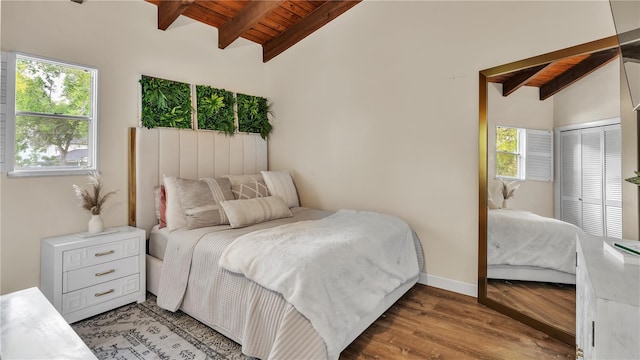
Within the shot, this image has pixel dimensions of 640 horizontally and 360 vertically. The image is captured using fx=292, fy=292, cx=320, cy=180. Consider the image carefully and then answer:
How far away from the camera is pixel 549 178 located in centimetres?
214

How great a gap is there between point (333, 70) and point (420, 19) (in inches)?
43.1

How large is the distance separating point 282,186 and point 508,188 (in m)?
2.34

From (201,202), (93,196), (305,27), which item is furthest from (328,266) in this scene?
(305,27)

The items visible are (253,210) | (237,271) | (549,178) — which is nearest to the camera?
(237,271)

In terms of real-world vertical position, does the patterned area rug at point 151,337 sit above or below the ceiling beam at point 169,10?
below

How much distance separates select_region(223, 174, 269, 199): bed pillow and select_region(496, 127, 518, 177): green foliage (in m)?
2.32

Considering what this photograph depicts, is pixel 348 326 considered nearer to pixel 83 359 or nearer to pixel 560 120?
pixel 83 359

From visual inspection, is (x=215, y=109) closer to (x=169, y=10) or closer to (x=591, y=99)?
(x=169, y=10)

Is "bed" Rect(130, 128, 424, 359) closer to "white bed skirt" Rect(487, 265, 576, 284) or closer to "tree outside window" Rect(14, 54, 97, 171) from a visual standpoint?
"tree outside window" Rect(14, 54, 97, 171)

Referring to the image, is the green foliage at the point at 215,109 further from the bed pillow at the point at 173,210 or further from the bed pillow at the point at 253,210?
the bed pillow at the point at 253,210

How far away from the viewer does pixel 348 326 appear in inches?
67.6

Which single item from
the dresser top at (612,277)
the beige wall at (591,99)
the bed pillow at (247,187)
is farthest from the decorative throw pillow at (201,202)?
the beige wall at (591,99)

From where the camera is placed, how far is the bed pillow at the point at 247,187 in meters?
3.10

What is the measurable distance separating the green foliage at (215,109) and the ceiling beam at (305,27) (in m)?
0.94
